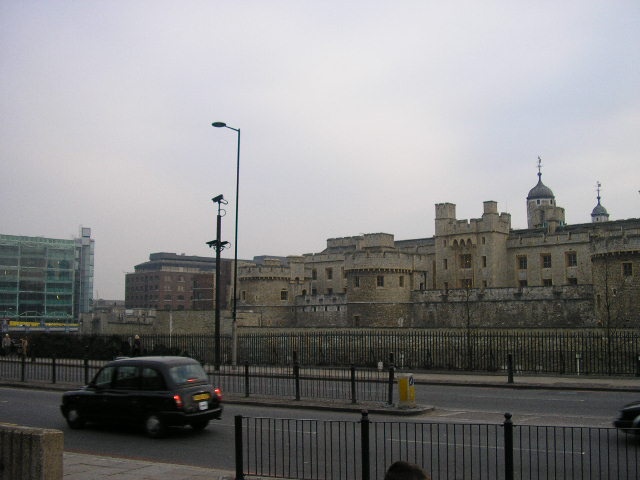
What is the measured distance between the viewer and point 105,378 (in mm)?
13930

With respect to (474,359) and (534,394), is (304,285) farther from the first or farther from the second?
(534,394)

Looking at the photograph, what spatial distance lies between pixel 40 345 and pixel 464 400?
28.2 m

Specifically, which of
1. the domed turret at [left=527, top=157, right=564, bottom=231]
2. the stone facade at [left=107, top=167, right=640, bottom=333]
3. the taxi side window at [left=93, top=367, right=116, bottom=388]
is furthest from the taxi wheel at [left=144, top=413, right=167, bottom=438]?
the domed turret at [left=527, top=157, right=564, bottom=231]

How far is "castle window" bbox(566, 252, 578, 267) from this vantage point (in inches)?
2255

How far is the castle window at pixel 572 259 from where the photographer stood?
57.3m

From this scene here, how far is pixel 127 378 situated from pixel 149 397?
2.59 ft

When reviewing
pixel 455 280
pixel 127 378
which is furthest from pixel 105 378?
pixel 455 280

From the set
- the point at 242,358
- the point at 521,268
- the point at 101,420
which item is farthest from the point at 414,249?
the point at 101,420

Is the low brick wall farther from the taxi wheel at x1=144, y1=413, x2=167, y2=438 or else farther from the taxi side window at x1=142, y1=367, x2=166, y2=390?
the taxi side window at x1=142, y1=367, x2=166, y2=390

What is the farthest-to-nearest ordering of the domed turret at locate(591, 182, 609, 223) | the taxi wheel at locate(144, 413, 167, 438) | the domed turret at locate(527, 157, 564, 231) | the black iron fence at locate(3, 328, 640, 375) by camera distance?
the domed turret at locate(591, 182, 609, 223)
the domed turret at locate(527, 157, 564, 231)
the black iron fence at locate(3, 328, 640, 375)
the taxi wheel at locate(144, 413, 167, 438)

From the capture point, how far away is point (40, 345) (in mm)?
38281

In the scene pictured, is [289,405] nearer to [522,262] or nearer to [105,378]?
[105,378]

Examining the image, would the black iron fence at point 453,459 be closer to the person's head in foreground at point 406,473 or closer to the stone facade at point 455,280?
the person's head in foreground at point 406,473

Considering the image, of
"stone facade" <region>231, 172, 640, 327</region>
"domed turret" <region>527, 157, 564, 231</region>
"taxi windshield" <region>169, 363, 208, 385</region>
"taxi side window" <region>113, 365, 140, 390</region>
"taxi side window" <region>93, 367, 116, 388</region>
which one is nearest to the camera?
"taxi windshield" <region>169, 363, 208, 385</region>
